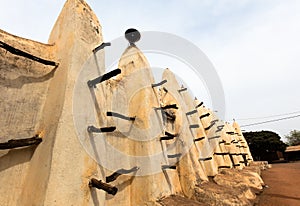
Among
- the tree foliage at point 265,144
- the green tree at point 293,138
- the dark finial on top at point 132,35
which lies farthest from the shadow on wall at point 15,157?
the green tree at point 293,138

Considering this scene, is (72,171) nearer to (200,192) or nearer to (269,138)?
(200,192)

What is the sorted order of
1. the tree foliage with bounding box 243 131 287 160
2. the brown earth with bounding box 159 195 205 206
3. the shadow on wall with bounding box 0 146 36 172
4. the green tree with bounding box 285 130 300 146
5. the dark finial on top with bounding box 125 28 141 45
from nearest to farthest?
the shadow on wall with bounding box 0 146 36 172, the brown earth with bounding box 159 195 205 206, the dark finial on top with bounding box 125 28 141 45, the tree foliage with bounding box 243 131 287 160, the green tree with bounding box 285 130 300 146

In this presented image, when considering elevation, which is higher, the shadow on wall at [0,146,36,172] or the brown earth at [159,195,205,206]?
the shadow on wall at [0,146,36,172]

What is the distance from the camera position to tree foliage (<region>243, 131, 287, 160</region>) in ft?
122

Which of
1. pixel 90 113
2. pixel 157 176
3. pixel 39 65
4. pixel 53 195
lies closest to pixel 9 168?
pixel 53 195

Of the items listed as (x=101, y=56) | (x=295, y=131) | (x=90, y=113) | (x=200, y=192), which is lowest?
(x=200, y=192)

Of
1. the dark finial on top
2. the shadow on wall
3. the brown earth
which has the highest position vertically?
the dark finial on top

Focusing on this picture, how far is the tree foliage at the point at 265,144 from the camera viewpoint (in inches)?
1469

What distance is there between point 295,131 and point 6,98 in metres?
64.7

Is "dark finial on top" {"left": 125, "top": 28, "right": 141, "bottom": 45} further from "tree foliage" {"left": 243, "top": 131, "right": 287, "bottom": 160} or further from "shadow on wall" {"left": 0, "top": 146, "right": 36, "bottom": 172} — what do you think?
"tree foliage" {"left": 243, "top": 131, "right": 287, "bottom": 160}

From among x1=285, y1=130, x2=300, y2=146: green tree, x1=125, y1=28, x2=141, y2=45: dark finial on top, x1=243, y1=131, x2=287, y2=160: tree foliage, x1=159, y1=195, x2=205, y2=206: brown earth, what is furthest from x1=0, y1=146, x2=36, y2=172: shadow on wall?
x1=285, y1=130, x2=300, y2=146: green tree

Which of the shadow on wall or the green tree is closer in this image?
the shadow on wall

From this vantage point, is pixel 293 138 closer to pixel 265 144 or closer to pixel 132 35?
pixel 265 144

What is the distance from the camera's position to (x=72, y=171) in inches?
122
